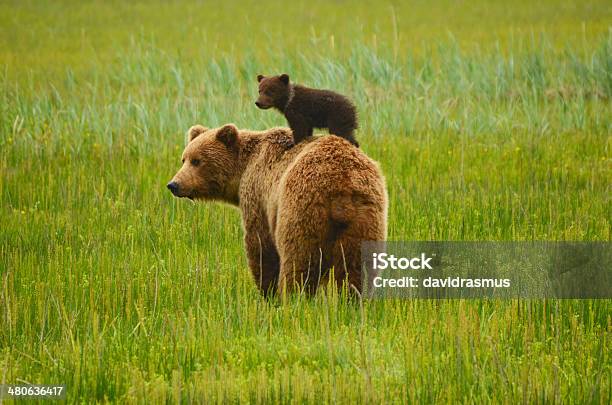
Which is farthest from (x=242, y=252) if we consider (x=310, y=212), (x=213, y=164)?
(x=310, y=212)

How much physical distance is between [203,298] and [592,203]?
3822 millimetres

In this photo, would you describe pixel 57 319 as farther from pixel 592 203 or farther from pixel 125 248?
pixel 592 203

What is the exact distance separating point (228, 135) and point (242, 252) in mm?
1039

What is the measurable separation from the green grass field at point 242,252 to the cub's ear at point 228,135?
0.87 meters

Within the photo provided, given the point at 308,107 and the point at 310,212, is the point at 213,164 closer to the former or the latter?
the point at 308,107

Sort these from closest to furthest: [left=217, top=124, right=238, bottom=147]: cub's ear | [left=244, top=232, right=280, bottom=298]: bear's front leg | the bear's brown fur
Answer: the bear's brown fur → [left=244, top=232, right=280, bottom=298]: bear's front leg → [left=217, top=124, right=238, bottom=147]: cub's ear

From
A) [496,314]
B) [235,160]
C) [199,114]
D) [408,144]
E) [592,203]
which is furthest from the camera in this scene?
[199,114]

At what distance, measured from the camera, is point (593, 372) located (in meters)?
4.91

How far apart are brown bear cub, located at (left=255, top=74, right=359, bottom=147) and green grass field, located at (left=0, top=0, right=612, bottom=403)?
1.14 metres

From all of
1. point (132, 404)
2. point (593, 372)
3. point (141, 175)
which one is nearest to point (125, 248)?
point (141, 175)

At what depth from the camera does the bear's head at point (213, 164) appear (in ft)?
21.6

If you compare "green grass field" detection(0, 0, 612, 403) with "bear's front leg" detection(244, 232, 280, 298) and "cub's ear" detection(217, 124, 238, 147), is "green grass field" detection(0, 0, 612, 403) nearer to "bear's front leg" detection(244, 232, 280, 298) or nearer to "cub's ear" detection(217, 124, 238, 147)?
"bear's front leg" detection(244, 232, 280, 298)

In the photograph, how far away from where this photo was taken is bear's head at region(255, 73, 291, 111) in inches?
272

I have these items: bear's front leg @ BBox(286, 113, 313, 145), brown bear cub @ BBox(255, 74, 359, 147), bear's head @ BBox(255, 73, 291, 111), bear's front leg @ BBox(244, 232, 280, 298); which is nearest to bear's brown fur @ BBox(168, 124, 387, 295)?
bear's front leg @ BBox(244, 232, 280, 298)
